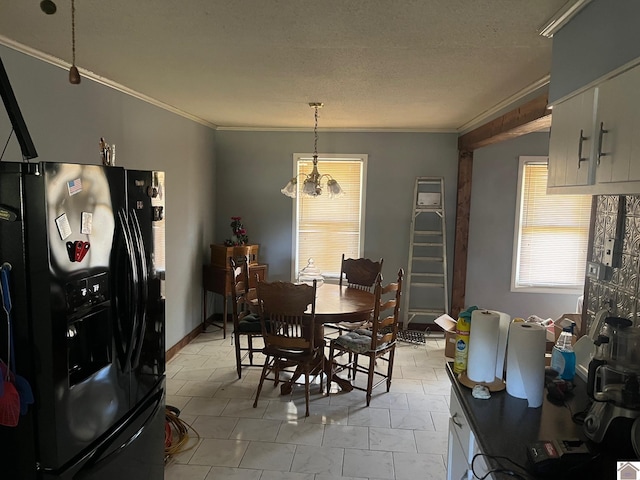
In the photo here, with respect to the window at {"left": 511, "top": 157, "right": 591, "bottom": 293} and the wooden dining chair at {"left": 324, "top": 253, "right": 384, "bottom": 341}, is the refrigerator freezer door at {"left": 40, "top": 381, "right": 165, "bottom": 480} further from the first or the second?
the window at {"left": 511, "top": 157, "right": 591, "bottom": 293}

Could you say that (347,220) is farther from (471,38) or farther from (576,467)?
(576,467)

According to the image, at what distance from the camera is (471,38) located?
6.98 feet

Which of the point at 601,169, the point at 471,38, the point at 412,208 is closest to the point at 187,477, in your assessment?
the point at 601,169

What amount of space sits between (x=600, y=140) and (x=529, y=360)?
82 centimetres

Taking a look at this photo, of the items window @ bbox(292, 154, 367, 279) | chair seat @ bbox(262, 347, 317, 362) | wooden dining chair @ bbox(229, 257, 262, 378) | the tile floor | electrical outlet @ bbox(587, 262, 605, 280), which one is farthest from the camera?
window @ bbox(292, 154, 367, 279)

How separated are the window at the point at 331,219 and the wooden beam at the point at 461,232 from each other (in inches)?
42.9

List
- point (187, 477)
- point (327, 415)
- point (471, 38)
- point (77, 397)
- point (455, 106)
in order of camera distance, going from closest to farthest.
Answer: point (77, 397)
point (471, 38)
point (187, 477)
point (327, 415)
point (455, 106)

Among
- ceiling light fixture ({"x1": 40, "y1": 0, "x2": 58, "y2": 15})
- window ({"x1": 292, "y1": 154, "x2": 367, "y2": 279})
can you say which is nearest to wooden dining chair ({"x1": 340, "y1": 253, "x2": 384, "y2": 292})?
window ({"x1": 292, "y1": 154, "x2": 367, "y2": 279})

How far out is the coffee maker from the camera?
1.37 meters

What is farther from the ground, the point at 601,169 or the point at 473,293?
the point at 601,169

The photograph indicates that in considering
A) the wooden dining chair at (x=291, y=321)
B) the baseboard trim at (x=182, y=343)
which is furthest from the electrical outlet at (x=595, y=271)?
the baseboard trim at (x=182, y=343)

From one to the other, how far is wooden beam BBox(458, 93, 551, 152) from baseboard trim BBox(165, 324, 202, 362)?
11.5ft

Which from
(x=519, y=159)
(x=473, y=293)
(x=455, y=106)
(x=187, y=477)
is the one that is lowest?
(x=187, y=477)

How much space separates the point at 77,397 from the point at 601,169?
1996mm
